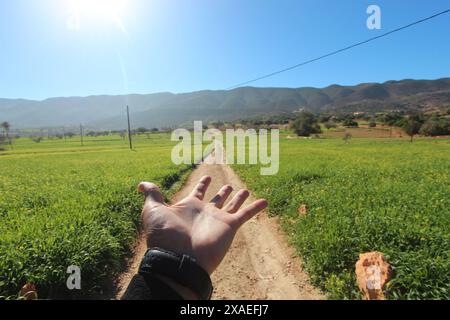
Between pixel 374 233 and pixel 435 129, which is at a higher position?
pixel 435 129

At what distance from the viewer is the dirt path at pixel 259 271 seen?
444cm

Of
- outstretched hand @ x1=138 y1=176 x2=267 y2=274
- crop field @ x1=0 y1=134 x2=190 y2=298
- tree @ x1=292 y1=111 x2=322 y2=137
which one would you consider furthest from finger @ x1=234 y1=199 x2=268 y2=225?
tree @ x1=292 y1=111 x2=322 y2=137

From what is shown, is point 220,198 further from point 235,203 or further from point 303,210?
point 303,210

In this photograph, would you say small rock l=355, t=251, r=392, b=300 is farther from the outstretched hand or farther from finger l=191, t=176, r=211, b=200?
finger l=191, t=176, r=211, b=200

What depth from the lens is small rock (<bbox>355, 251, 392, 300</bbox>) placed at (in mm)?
3601

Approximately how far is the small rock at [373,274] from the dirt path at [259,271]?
785mm

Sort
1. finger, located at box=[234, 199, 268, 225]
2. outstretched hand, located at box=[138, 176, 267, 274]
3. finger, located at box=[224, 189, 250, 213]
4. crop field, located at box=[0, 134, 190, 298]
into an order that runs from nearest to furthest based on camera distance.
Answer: outstretched hand, located at box=[138, 176, 267, 274] < finger, located at box=[234, 199, 268, 225] < finger, located at box=[224, 189, 250, 213] < crop field, located at box=[0, 134, 190, 298]

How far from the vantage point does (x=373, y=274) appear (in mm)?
3770

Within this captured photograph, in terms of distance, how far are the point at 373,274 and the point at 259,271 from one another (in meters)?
2.19

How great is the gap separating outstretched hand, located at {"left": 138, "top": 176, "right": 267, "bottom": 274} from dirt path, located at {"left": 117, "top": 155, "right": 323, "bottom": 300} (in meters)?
2.42

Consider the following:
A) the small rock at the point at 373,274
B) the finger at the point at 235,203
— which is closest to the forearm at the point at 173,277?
the finger at the point at 235,203

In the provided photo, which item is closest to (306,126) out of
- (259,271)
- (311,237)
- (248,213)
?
(311,237)

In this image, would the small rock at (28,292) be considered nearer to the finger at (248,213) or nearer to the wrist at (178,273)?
the wrist at (178,273)
